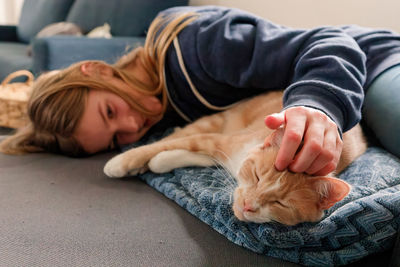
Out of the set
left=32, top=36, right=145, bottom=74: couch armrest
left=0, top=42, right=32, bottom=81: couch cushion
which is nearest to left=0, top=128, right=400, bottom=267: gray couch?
left=32, top=36, right=145, bottom=74: couch armrest

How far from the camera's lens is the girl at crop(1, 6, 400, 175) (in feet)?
3.14

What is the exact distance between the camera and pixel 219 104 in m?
1.41

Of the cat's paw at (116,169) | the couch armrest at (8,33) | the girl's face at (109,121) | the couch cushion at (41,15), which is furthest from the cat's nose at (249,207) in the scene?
the couch armrest at (8,33)

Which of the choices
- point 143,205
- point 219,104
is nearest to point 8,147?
point 143,205

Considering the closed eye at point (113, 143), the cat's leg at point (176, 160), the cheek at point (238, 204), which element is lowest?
the closed eye at point (113, 143)

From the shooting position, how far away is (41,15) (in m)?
3.70

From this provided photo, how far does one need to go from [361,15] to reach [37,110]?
5.21 feet

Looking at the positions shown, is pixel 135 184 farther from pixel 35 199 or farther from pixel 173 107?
pixel 173 107

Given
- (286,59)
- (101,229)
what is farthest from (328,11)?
(101,229)

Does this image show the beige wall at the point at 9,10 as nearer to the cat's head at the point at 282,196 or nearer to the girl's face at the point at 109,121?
the girl's face at the point at 109,121

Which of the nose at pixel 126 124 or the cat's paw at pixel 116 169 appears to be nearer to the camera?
the cat's paw at pixel 116 169

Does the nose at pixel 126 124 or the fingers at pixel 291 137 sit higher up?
the fingers at pixel 291 137

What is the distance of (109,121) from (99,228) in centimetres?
57

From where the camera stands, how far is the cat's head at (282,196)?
707 millimetres
